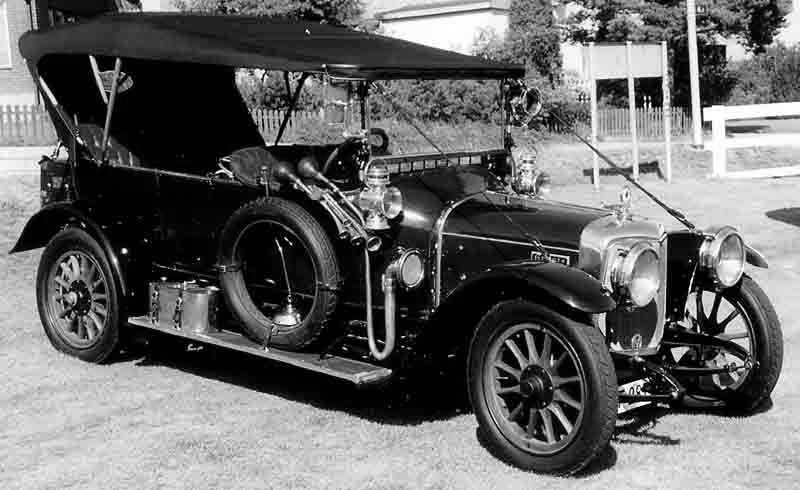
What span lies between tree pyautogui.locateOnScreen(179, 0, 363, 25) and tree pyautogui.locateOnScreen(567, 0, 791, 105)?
23.9ft

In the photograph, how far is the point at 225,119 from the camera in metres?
7.66

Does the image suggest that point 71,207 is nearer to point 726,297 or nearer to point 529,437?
point 529,437

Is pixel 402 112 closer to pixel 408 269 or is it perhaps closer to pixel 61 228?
pixel 408 269

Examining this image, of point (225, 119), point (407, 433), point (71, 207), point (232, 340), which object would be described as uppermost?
point (225, 119)

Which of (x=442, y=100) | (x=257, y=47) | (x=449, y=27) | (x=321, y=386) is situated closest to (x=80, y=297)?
(x=321, y=386)

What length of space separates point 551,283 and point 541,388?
0.49 meters

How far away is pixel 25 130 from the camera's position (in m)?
18.6

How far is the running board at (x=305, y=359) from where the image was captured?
17.0 feet

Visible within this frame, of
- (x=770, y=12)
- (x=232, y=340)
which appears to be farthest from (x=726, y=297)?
(x=770, y=12)

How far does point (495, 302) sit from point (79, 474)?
209cm

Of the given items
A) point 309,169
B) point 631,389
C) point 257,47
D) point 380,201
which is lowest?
point 631,389

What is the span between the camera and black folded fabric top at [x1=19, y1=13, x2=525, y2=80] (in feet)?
17.9

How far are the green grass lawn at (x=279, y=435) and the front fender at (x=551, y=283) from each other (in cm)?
79

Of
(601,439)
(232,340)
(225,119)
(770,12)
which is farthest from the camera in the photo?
(770,12)
